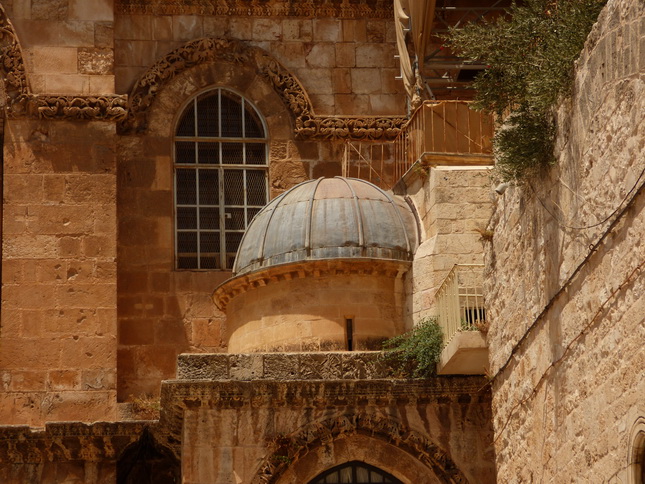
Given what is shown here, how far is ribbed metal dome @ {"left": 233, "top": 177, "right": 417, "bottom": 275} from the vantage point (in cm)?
2069

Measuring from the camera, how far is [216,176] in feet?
81.5

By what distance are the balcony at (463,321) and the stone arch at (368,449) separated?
900mm

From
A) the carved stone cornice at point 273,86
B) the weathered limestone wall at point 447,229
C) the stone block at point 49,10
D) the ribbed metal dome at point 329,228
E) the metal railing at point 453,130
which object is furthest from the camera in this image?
the carved stone cornice at point 273,86

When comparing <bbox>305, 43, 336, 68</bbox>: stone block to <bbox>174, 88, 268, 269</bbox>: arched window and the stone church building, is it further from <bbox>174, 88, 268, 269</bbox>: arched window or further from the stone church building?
<bbox>174, 88, 268, 269</bbox>: arched window

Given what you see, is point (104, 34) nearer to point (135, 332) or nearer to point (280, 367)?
point (135, 332)

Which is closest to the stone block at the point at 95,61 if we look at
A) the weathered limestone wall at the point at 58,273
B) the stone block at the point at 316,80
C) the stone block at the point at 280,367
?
the weathered limestone wall at the point at 58,273

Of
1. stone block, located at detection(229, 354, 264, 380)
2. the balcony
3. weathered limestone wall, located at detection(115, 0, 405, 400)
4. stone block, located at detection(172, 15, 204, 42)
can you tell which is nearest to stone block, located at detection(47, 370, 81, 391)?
weathered limestone wall, located at detection(115, 0, 405, 400)

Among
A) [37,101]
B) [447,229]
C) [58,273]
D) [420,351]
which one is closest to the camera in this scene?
[420,351]

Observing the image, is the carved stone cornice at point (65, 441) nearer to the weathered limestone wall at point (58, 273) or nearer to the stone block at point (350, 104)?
the weathered limestone wall at point (58, 273)

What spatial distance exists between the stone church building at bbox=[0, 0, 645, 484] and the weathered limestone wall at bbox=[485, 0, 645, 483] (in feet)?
0.11

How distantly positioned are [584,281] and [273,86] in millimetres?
11289

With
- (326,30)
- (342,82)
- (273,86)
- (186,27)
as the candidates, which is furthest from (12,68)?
(342,82)

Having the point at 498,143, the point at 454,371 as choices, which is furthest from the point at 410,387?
the point at 498,143

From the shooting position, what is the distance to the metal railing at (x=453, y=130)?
21453 mm
